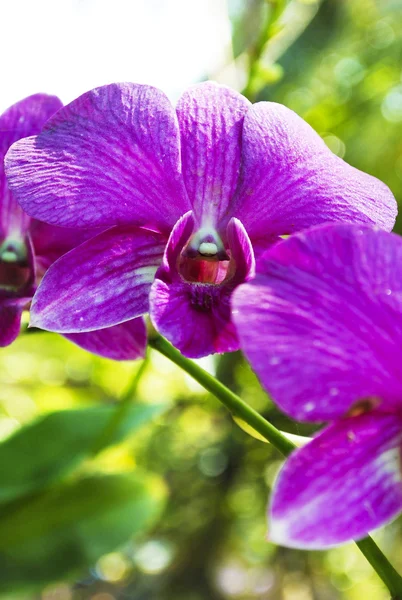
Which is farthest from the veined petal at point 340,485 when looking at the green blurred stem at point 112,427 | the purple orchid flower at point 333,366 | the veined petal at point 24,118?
the green blurred stem at point 112,427

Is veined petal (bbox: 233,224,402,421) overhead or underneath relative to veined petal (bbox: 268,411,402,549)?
overhead

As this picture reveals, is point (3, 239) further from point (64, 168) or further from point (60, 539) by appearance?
point (60, 539)

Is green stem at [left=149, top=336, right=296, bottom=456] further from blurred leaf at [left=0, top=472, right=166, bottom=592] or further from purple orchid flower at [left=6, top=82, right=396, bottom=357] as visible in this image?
blurred leaf at [left=0, top=472, right=166, bottom=592]

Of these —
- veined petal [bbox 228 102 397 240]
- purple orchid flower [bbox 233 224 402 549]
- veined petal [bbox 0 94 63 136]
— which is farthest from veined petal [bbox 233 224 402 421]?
veined petal [bbox 0 94 63 136]

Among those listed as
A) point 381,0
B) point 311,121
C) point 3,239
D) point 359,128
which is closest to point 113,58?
point 3,239

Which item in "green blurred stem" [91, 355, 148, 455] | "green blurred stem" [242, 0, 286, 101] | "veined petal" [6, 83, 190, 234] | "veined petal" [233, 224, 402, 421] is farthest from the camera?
"green blurred stem" [91, 355, 148, 455]

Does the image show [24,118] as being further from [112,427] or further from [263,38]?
[112,427]

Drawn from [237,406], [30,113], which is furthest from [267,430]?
[30,113]

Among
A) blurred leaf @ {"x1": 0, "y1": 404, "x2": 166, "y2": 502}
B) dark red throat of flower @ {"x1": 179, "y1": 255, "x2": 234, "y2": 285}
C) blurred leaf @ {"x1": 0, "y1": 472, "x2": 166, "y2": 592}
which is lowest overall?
blurred leaf @ {"x1": 0, "y1": 472, "x2": 166, "y2": 592}
